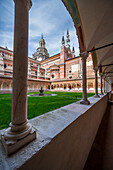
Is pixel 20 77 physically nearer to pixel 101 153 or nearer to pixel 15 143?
pixel 15 143

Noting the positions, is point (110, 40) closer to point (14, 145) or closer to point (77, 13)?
point (77, 13)

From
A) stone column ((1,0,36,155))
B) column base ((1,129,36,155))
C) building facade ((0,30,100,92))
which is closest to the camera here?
column base ((1,129,36,155))

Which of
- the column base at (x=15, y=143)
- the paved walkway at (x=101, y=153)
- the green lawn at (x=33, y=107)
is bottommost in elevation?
the paved walkway at (x=101, y=153)

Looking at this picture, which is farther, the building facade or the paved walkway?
the building facade

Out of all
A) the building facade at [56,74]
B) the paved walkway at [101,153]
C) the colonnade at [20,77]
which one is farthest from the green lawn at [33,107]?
the building facade at [56,74]

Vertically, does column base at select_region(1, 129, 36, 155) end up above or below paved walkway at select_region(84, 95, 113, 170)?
above

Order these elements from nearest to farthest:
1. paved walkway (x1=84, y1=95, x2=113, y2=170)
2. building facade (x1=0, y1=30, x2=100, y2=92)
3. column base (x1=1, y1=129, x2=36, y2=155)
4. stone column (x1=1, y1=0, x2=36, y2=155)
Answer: column base (x1=1, y1=129, x2=36, y2=155), stone column (x1=1, y1=0, x2=36, y2=155), paved walkway (x1=84, y1=95, x2=113, y2=170), building facade (x1=0, y1=30, x2=100, y2=92)

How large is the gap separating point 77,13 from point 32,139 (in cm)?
385

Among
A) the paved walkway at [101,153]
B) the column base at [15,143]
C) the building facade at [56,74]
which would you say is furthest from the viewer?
the building facade at [56,74]

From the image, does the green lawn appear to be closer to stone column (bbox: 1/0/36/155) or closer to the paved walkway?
stone column (bbox: 1/0/36/155)

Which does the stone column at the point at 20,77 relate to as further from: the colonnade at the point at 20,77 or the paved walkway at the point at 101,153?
the paved walkway at the point at 101,153

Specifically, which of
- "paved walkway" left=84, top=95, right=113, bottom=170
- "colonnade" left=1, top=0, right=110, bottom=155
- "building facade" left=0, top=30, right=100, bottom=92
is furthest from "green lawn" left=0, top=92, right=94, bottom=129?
"building facade" left=0, top=30, right=100, bottom=92

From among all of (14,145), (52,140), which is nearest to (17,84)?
(14,145)

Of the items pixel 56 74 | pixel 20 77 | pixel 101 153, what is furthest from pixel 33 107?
pixel 56 74
